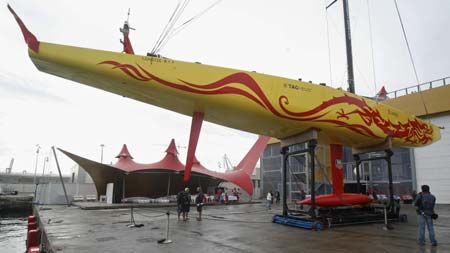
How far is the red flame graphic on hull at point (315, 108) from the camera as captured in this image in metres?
8.78

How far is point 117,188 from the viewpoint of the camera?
101 ft

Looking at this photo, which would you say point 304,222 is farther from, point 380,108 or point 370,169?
point 370,169

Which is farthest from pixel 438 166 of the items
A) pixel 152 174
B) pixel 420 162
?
pixel 152 174

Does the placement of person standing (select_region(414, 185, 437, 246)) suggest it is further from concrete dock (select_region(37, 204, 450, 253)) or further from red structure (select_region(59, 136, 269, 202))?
red structure (select_region(59, 136, 269, 202))

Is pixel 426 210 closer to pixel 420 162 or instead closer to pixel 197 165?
pixel 420 162

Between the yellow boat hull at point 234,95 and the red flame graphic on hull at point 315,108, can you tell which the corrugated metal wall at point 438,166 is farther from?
the yellow boat hull at point 234,95

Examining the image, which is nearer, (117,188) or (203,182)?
(117,188)

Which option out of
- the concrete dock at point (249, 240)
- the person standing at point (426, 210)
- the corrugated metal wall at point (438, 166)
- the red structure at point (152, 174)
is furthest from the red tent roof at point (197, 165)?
the person standing at point (426, 210)

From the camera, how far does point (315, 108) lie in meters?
11.4

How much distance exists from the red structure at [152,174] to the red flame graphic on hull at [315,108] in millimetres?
17578

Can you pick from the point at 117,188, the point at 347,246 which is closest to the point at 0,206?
the point at 117,188

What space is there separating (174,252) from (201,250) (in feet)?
2.14

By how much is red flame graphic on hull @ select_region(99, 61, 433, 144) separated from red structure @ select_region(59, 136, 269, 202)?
1758 cm

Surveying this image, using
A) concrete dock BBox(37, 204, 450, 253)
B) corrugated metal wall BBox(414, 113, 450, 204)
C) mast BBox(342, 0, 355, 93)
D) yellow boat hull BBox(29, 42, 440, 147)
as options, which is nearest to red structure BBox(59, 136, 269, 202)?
mast BBox(342, 0, 355, 93)
